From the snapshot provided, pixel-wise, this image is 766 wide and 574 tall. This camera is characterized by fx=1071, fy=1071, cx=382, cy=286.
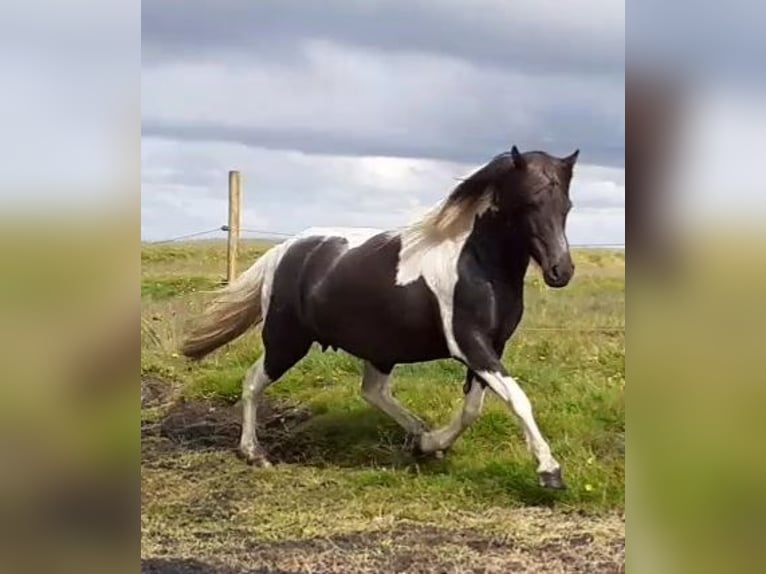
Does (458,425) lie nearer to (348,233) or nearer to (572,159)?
(348,233)

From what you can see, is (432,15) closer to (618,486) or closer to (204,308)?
(204,308)

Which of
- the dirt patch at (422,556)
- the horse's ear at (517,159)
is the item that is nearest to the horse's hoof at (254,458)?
the dirt patch at (422,556)

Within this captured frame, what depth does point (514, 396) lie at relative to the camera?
1.69 meters

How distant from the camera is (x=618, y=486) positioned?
1.68 metres

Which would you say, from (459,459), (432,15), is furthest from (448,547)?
(432,15)

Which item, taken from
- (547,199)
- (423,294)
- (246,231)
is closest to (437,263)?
(423,294)

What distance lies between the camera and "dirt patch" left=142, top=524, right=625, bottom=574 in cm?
166

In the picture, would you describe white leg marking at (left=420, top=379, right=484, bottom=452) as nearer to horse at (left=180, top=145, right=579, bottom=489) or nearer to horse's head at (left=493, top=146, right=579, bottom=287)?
horse at (left=180, top=145, right=579, bottom=489)

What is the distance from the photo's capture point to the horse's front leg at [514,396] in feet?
5.54

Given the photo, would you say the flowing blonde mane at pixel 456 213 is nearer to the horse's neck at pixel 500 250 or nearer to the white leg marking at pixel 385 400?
the horse's neck at pixel 500 250

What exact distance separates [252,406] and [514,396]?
16.9 inches

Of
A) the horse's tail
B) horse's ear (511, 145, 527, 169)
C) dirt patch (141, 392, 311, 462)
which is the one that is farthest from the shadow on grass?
horse's ear (511, 145, 527, 169)
